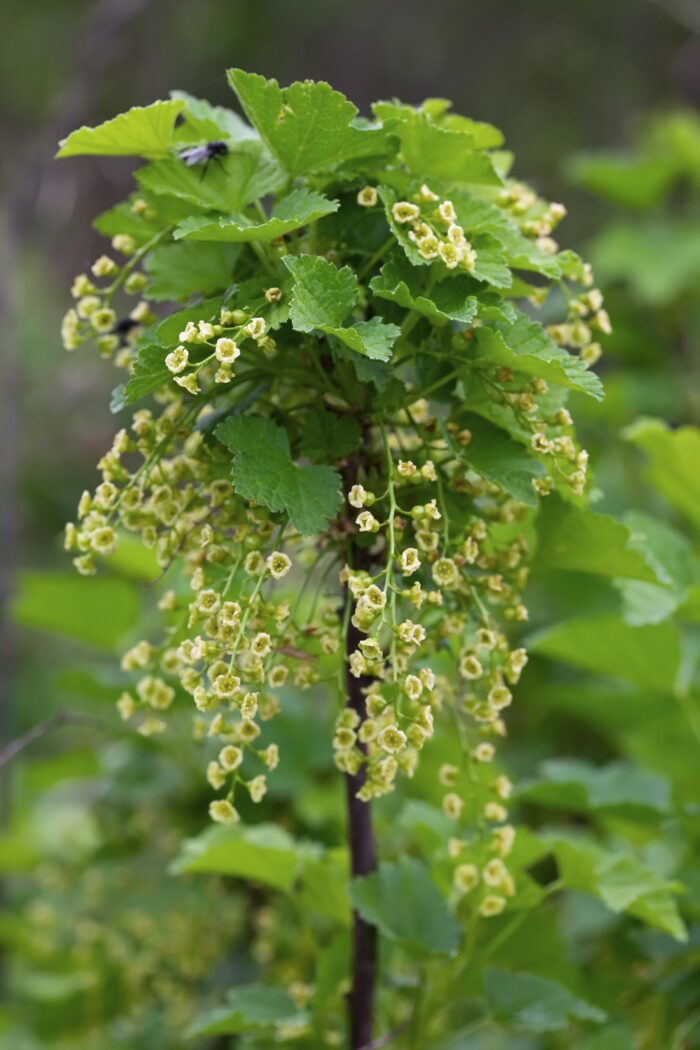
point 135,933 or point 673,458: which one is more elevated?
point 673,458

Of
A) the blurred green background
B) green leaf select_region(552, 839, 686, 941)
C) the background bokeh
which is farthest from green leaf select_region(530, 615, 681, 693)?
the background bokeh

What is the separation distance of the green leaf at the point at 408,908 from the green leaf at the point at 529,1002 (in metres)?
0.07

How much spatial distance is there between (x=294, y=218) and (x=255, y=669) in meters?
0.29

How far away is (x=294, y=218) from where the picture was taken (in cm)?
73

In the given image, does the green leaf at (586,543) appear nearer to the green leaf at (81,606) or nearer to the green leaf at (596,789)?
the green leaf at (596,789)

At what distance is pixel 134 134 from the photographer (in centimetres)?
78

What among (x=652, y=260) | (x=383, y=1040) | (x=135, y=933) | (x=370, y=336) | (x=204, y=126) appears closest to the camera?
(x=370, y=336)

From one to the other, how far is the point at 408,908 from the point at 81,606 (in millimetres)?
729

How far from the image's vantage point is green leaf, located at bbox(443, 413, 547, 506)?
2.53 feet

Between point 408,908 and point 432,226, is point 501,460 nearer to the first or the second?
point 432,226

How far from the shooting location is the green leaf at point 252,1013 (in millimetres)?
920

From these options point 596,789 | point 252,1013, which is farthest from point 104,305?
point 596,789

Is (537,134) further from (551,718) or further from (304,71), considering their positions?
(551,718)

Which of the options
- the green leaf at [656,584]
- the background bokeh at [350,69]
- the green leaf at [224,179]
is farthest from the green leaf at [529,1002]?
the background bokeh at [350,69]
